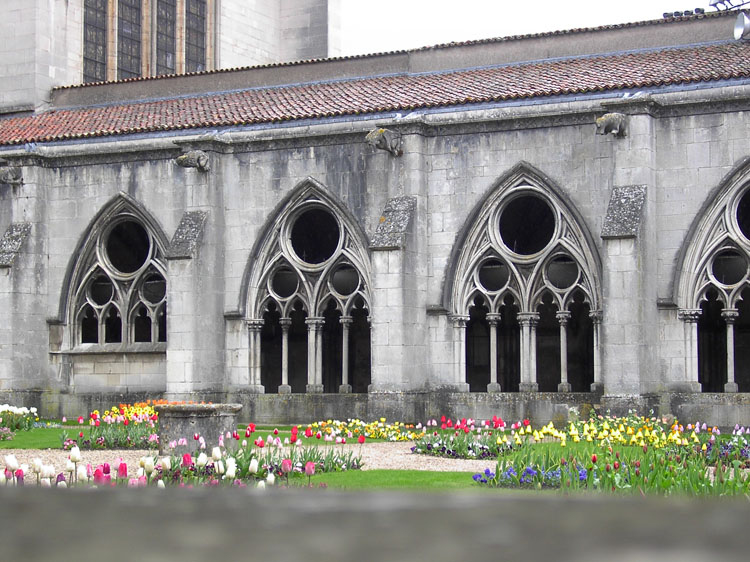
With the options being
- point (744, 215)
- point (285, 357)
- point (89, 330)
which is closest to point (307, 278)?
point (285, 357)

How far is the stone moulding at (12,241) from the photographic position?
2370cm

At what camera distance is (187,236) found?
2228cm

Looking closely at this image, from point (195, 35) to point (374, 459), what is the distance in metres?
22.1

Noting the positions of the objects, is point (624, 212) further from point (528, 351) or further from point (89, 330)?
point (89, 330)

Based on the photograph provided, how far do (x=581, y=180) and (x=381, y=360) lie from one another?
4.57 meters

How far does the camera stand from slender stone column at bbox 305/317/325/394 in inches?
885

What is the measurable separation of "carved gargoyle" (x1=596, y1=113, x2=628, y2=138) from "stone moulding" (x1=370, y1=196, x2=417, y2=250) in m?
3.68

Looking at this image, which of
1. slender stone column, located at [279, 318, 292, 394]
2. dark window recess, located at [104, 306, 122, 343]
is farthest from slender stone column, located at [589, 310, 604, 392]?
dark window recess, located at [104, 306, 122, 343]

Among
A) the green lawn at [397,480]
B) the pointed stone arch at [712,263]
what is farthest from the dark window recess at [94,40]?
the green lawn at [397,480]

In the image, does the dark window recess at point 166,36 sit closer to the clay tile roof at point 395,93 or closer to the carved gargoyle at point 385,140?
the clay tile roof at point 395,93

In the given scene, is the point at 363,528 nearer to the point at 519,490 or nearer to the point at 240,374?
the point at 519,490

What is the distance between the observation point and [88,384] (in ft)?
79.7

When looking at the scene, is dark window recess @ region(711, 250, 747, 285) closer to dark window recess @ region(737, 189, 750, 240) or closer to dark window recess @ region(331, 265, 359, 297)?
dark window recess @ region(737, 189, 750, 240)

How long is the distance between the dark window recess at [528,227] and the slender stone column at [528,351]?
10.7 feet
